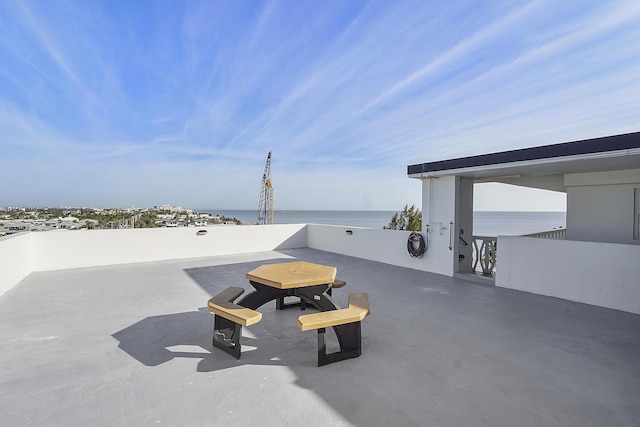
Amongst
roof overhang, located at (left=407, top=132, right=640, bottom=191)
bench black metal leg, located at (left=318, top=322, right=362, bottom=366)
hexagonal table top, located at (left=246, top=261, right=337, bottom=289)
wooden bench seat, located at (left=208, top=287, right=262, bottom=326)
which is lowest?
bench black metal leg, located at (left=318, top=322, right=362, bottom=366)

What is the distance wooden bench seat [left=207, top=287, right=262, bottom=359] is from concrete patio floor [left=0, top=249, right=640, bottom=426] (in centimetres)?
9

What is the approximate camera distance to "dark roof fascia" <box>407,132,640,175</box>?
361 cm

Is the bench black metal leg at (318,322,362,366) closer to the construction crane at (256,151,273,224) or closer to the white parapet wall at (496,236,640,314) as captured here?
the white parapet wall at (496,236,640,314)

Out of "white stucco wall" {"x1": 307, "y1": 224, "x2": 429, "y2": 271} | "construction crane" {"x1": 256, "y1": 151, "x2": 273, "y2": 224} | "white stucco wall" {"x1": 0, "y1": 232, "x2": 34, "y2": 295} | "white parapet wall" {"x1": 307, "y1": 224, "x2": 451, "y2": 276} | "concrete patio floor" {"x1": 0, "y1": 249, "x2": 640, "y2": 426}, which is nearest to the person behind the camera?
"concrete patio floor" {"x1": 0, "y1": 249, "x2": 640, "y2": 426}

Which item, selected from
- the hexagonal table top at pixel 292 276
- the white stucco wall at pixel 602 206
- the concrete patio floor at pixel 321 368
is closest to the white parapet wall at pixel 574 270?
the concrete patio floor at pixel 321 368

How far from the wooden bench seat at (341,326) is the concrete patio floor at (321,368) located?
0.10m

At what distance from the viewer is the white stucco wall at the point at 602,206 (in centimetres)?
550

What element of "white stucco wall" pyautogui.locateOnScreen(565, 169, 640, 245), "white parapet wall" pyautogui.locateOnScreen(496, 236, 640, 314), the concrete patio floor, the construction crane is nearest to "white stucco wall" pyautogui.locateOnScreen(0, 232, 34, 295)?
the concrete patio floor

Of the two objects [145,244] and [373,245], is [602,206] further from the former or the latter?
[145,244]

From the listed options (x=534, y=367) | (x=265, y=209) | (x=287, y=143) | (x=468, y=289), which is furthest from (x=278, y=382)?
(x=265, y=209)

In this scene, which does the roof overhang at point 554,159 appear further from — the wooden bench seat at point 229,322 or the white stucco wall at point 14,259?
the white stucco wall at point 14,259

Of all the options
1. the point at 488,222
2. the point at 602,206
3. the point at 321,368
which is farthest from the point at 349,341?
the point at 488,222

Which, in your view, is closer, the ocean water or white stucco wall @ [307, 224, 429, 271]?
white stucco wall @ [307, 224, 429, 271]

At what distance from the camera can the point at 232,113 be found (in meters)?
14.7
